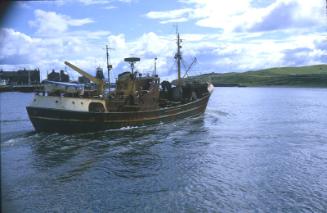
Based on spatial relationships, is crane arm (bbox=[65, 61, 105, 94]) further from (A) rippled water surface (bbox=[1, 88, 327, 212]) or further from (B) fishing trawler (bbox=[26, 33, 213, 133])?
(A) rippled water surface (bbox=[1, 88, 327, 212])

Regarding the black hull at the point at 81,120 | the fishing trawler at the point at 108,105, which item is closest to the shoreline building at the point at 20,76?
the fishing trawler at the point at 108,105

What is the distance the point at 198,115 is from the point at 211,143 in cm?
2326

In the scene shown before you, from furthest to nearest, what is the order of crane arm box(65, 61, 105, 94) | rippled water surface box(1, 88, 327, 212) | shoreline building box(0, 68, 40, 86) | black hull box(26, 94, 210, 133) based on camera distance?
shoreline building box(0, 68, 40, 86) < crane arm box(65, 61, 105, 94) < black hull box(26, 94, 210, 133) < rippled water surface box(1, 88, 327, 212)

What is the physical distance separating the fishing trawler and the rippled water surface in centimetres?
136

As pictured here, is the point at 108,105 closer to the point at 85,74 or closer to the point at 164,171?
the point at 85,74

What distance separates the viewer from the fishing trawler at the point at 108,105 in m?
37.1

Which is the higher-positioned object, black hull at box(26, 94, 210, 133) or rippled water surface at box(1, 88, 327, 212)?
black hull at box(26, 94, 210, 133)

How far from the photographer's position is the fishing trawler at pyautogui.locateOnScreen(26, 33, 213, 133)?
122ft

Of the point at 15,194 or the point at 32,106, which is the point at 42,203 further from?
the point at 32,106

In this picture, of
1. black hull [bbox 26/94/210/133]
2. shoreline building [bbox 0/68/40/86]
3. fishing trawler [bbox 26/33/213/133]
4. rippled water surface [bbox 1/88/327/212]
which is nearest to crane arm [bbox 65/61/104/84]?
fishing trawler [bbox 26/33/213/133]

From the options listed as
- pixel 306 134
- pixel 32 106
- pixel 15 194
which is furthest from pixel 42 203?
pixel 306 134

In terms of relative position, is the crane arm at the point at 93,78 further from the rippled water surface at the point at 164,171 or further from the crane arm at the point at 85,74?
the rippled water surface at the point at 164,171

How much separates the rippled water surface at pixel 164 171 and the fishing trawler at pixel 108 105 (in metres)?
1.36

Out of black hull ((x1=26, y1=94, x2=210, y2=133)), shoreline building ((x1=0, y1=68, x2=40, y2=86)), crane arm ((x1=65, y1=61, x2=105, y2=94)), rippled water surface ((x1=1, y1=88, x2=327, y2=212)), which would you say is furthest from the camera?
shoreline building ((x1=0, y1=68, x2=40, y2=86))
